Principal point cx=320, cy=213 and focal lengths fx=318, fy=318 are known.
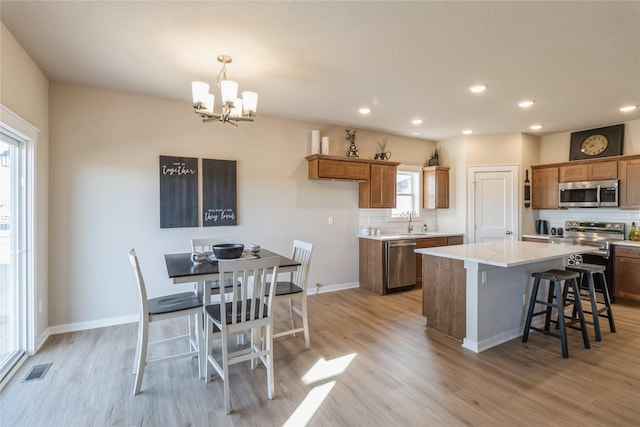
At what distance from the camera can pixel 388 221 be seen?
559cm

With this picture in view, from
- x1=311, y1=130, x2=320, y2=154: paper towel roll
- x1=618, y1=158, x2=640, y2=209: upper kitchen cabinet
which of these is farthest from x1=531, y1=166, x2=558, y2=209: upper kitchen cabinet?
x1=311, y1=130, x2=320, y2=154: paper towel roll

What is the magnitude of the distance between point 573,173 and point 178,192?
234 inches

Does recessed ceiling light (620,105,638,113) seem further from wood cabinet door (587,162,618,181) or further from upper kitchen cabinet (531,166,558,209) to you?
upper kitchen cabinet (531,166,558,209)

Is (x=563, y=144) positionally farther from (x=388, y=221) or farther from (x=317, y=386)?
(x=317, y=386)

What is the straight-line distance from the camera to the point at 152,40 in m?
2.47

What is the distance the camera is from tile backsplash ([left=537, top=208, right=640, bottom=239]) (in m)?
4.74

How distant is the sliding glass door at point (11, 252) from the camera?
254 centimetres

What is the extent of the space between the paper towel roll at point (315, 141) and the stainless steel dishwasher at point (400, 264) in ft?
5.74

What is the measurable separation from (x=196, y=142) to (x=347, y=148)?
2311 mm

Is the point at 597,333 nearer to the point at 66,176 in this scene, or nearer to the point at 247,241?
the point at 247,241

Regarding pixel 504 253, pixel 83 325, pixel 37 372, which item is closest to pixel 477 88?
pixel 504 253

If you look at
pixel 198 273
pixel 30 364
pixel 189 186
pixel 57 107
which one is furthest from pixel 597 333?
pixel 57 107

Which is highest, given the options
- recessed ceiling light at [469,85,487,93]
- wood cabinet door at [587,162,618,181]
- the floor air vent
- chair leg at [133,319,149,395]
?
recessed ceiling light at [469,85,487,93]

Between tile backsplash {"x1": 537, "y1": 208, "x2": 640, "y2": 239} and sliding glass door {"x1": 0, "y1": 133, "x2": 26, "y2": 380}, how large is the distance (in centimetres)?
723
